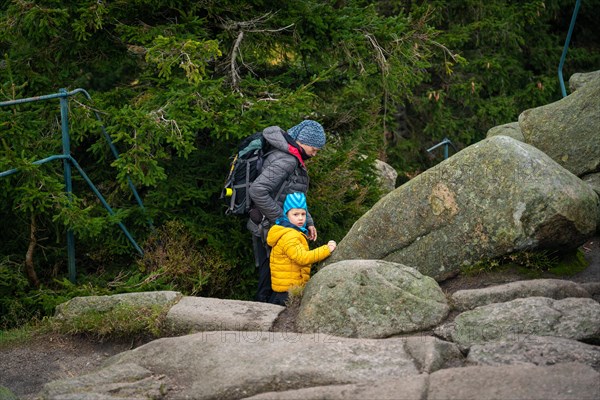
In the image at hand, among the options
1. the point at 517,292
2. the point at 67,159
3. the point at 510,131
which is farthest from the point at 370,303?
the point at 510,131

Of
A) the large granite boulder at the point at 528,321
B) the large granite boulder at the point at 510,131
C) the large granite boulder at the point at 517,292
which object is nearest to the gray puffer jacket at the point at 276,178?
the large granite boulder at the point at 517,292

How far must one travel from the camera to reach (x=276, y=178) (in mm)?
7191

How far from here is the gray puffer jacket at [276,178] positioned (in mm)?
7164

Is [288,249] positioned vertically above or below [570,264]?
above

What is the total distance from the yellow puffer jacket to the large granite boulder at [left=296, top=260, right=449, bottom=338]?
2.60ft

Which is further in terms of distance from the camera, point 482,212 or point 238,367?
point 482,212

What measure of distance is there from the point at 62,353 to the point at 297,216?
7.99 ft

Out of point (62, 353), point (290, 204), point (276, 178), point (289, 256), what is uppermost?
point (276, 178)

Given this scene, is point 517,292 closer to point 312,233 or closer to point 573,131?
point 312,233

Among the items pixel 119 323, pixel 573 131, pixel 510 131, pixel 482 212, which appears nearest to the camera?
pixel 119 323

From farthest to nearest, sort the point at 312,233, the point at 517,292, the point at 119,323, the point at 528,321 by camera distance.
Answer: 1. the point at 312,233
2. the point at 119,323
3. the point at 517,292
4. the point at 528,321

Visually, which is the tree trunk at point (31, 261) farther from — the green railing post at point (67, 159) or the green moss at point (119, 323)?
the green moss at point (119, 323)

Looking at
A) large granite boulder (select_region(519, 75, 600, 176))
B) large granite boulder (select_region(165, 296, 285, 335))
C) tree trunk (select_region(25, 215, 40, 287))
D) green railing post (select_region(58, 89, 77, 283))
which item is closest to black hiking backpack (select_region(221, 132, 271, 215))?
large granite boulder (select_region(165, 296, 285, 335))

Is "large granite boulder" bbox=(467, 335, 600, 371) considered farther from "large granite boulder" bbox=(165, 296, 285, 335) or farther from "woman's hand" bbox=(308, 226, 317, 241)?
"woman's hand" bbox=(308, 226, 317, 241)
